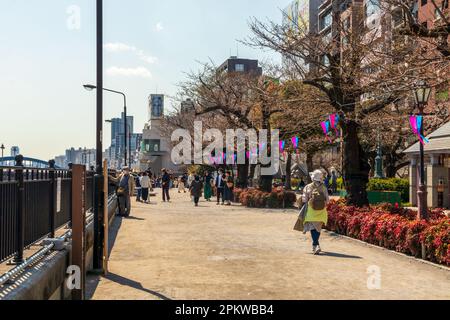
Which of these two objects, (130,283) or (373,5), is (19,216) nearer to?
(130,283)

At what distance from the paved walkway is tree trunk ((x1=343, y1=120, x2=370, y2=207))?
2538 millimetres

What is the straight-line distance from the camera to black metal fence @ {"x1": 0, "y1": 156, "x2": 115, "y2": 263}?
17.3 ft

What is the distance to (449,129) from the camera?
23.4 meters

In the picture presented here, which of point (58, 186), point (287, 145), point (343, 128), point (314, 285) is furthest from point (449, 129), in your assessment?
point (58, 186)

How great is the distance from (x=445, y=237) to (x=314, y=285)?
120 inches

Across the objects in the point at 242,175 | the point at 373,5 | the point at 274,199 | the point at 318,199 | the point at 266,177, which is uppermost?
the point at 373,5

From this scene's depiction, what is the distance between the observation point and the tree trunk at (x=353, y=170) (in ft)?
50.8

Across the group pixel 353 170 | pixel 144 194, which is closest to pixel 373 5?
pixel 353 170

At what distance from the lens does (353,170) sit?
51.5ft

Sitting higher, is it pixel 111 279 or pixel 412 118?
pixel 412 118

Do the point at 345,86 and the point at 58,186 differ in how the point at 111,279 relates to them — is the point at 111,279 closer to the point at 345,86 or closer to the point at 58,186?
the point at 58,186

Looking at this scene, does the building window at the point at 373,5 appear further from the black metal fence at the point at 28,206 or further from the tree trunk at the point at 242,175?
the tree trunk at the point at 242,175

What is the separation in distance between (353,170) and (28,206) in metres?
11.4

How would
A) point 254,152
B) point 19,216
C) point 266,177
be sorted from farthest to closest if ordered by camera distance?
point 254,152 < point 266,177 < point 19,216
